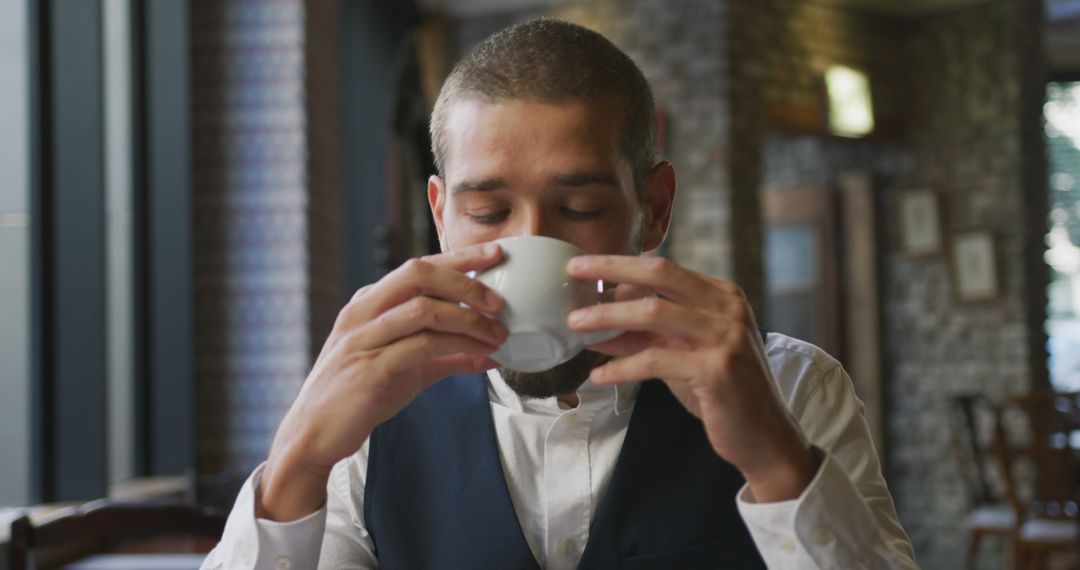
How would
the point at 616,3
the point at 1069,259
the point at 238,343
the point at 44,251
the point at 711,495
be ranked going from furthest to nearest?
the point at 1069,259 → the point at 616,3 → the point at 238,343 → the point at 44,251 → the point at 711,495

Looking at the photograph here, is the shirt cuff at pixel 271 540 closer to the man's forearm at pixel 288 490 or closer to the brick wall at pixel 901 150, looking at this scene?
the man's forearm at pixel 288 490

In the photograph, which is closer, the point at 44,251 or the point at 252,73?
the point at 44,251

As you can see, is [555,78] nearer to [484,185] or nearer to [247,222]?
[484,185]

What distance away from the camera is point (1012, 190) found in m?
7.23

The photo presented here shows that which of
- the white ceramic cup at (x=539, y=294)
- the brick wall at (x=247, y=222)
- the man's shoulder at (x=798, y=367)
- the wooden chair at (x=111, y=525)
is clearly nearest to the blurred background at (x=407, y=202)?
the brick wall at (x=247, y=222)

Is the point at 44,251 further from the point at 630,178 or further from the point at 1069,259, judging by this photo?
the point at 1069,259

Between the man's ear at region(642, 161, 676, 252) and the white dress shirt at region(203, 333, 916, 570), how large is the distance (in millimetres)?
208

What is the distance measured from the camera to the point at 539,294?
1.00 meters

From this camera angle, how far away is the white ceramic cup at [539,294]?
1.00 meters

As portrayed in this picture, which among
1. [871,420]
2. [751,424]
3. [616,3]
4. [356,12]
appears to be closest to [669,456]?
[751,424]

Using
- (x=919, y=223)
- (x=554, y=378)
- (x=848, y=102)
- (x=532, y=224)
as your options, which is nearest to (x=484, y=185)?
(x=532, y=224)

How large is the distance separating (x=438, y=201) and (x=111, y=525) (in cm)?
96

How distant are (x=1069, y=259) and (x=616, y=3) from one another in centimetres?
459

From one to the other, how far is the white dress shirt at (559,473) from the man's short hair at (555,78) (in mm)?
292
